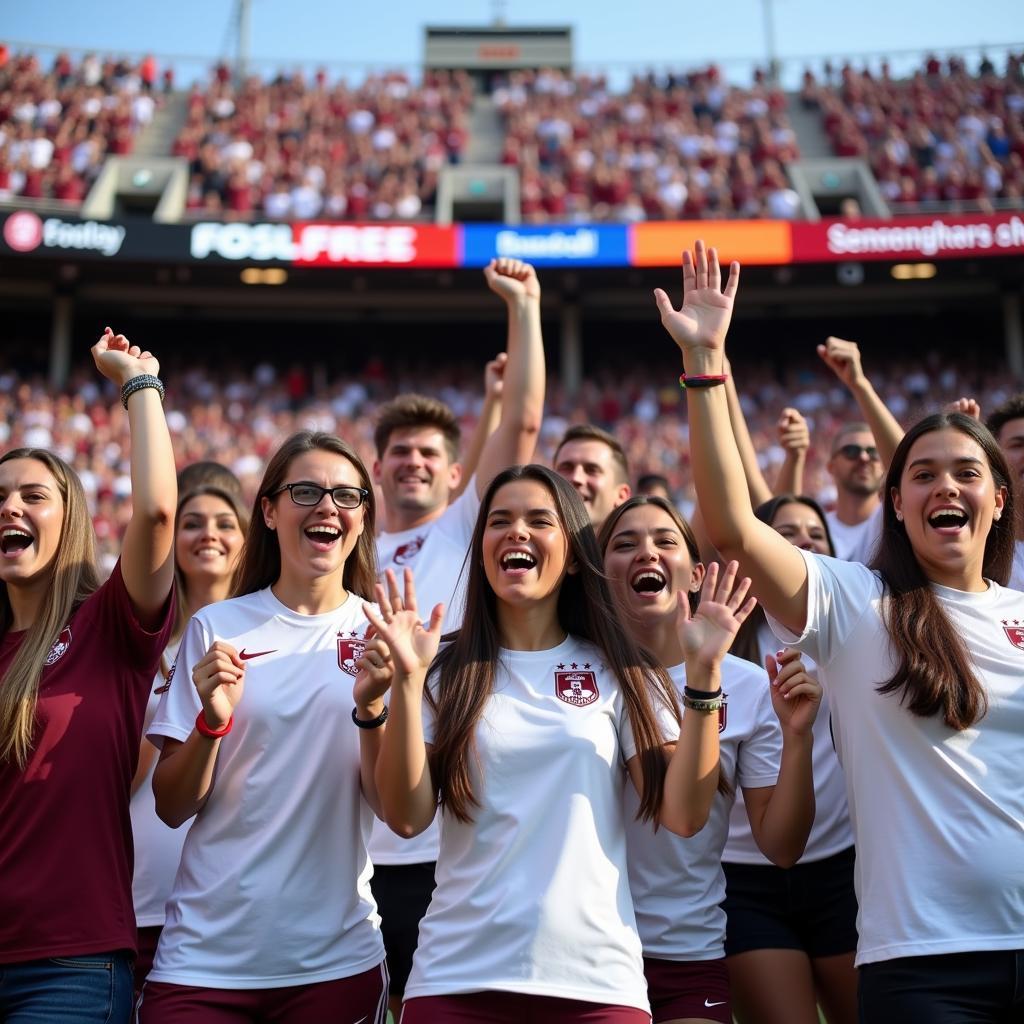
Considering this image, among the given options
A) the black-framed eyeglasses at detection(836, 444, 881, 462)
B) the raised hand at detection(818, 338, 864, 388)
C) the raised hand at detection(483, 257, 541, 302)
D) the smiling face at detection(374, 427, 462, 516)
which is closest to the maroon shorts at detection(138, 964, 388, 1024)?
the smiling face at detection(374, 427, 462, 516)

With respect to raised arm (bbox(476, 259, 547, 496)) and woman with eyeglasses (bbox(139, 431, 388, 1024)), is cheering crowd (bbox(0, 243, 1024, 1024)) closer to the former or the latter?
woman with eyeglasses (bbox(139, 431, 388, 1024))

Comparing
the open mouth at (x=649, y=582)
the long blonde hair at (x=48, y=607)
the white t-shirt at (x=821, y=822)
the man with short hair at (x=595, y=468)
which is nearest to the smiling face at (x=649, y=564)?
the open mouth at (x=649, y=582)

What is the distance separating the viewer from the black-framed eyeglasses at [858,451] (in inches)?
202

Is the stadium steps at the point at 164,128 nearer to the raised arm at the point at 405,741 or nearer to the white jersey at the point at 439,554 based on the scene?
the white jersey at the point at 439,554

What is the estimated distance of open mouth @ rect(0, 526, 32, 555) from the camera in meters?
3.00

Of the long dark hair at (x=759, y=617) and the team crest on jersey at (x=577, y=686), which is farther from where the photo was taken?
the long dark hair at (x=759, y=617)

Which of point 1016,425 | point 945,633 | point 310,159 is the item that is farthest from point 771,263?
point 945,633

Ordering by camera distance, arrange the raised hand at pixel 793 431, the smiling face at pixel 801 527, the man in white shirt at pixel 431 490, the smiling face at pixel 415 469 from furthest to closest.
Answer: the raised hand at pixel 793 431 < the smiling face at pixel 415 469 < the smiling face at pixel 801 527 < the man in white shirt at pixel 431 490

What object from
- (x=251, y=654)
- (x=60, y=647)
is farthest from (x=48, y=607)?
(x=251, y=654)

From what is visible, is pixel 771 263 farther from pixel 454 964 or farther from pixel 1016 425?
pixel 454 964

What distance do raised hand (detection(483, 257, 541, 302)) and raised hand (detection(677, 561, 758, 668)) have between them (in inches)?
68.1

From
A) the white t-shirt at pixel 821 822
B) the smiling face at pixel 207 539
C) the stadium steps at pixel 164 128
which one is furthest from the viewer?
the stadium steps at pixel 164 128

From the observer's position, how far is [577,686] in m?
2.82

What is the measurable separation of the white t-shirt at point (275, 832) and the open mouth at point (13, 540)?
543 mm
